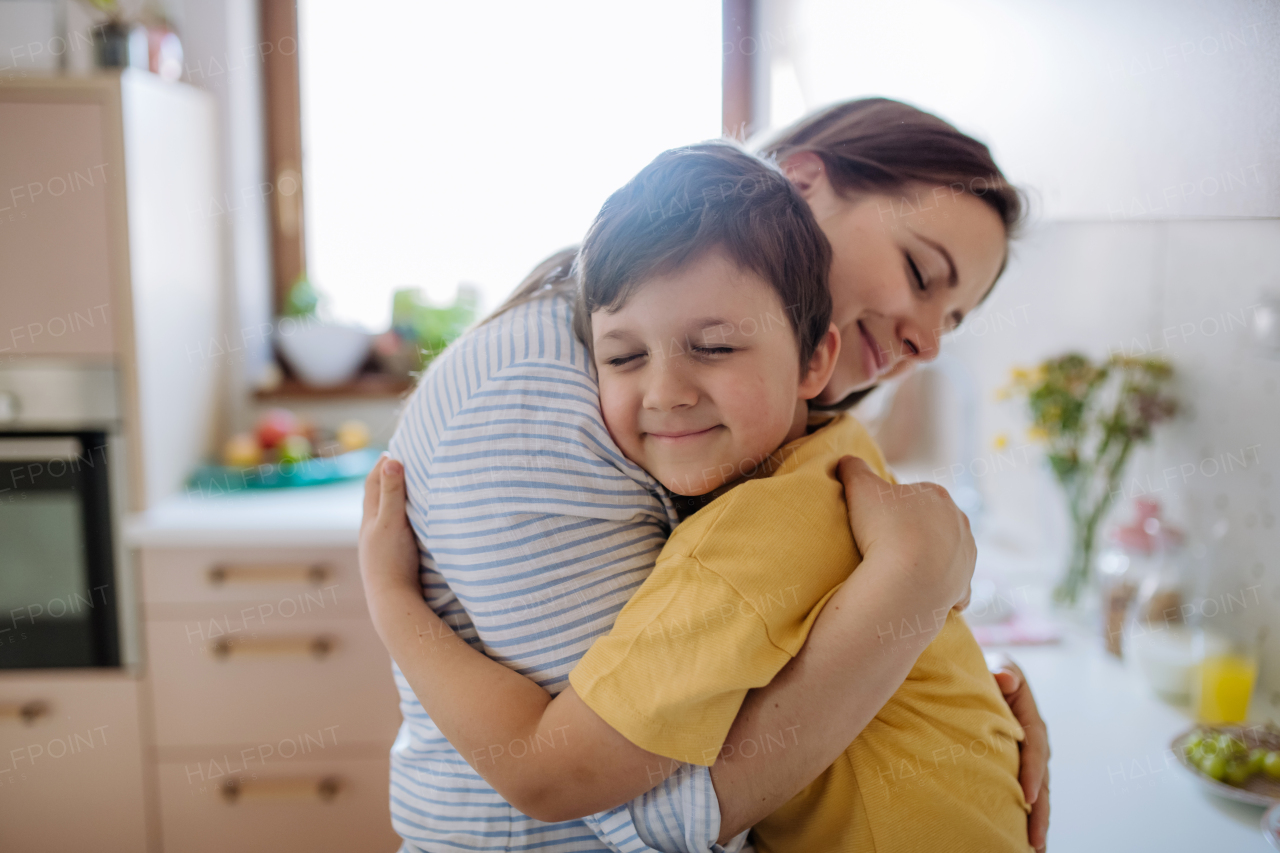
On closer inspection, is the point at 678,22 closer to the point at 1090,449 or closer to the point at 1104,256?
the point at 1104,256

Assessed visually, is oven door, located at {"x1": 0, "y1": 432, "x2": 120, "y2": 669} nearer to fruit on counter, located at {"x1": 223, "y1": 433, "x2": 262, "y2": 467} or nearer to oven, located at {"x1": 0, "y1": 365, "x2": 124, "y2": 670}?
oven, located at {"x1": 0, "y1": 365, "x2": 124, "y2": 670}

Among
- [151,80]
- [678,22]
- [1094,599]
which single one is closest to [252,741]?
[151,80]

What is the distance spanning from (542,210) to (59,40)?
4.03 feet

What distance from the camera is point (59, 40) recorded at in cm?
204

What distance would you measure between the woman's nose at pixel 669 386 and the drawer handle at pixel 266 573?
4.48 ft

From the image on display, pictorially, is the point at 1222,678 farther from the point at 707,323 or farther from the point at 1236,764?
the point at 707,323

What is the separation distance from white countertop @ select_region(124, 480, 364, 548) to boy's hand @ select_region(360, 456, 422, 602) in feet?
3.40

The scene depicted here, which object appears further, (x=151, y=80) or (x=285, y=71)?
(x=285, y=71)

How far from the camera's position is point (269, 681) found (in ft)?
6.14

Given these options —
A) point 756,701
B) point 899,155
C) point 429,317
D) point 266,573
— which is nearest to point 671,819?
point 756,701

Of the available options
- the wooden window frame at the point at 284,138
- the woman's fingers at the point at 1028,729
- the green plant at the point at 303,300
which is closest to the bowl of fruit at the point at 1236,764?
the woman's fingers at the point at 1028,729

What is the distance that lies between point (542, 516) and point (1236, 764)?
1.01m

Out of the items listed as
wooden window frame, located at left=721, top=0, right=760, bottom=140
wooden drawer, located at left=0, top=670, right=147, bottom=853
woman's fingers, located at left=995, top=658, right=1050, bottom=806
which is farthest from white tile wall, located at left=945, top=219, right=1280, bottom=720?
wooden drawer, located at left=0, top=670, right=147, bottom=853

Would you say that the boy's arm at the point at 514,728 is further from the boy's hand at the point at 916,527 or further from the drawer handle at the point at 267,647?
the drawer handle at the point at 267,647
